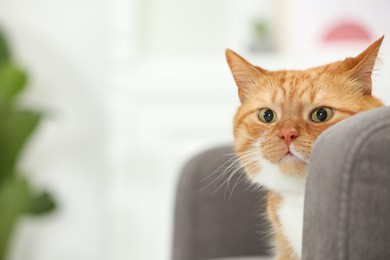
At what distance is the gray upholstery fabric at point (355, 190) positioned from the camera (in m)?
0.55

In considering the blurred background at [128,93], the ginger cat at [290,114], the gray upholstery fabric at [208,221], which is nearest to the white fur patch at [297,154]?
the ginger cat at [290,114]

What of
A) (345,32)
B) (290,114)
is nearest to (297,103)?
(290,114)

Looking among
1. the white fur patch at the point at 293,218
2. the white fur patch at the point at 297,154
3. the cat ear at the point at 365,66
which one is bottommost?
the white fur patch at the point at 293,218

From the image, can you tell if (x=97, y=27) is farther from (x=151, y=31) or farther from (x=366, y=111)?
(x=366, y=111)

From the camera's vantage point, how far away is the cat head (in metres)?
0.61

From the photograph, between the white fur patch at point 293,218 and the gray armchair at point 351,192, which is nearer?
the gray armchair at point 351,192

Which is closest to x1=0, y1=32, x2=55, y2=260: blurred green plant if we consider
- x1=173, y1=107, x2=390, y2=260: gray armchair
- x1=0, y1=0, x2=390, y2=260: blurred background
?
x1=0, y1=0, x2=390, y2=260: blurred background

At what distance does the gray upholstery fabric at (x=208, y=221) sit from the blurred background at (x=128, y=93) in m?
1.14

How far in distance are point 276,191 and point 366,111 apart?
0.51 ft

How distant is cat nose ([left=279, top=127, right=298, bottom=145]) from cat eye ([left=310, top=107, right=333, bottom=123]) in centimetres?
3

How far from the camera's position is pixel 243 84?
26.6 inches

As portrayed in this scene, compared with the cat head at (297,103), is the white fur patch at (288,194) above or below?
below

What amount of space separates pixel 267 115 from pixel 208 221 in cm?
53

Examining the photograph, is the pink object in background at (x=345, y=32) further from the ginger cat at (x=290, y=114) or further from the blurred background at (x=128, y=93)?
the ginger cat at (x=290, y=114)
